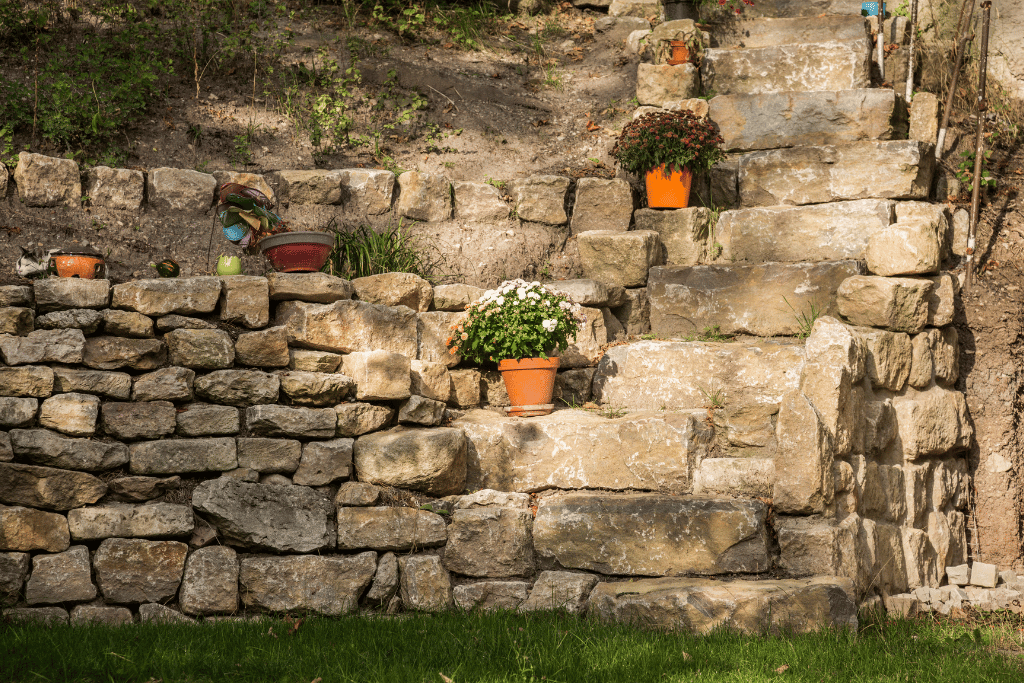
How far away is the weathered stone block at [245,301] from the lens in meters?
4.63

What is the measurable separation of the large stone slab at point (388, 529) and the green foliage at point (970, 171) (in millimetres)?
4333

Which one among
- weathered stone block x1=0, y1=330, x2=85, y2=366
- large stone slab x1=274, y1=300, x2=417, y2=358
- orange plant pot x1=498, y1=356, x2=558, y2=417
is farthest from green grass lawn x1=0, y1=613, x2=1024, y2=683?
large stone slab x1=274, y1=300, x2=417, y2=358

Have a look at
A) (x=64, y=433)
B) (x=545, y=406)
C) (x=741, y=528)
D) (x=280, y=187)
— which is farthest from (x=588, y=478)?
(x=280, y=187)

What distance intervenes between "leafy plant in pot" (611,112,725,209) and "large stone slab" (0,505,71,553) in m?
4.14

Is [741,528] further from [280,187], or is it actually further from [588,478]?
[280,187]

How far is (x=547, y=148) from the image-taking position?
22.8ft

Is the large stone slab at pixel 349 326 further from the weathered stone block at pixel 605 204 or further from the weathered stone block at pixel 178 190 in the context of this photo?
the weathered stone block at pixel 605 204

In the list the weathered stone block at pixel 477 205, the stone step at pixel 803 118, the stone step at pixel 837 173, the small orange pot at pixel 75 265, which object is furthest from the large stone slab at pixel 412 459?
the stone step at pixel 803 118

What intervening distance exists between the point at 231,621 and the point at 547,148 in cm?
435

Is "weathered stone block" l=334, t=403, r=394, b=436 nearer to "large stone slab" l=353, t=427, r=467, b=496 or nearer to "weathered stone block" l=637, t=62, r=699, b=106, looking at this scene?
"large stone slab" l=353, t=427, r=467, b=496

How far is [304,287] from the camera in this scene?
15.6ft

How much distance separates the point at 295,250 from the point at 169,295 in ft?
2.33

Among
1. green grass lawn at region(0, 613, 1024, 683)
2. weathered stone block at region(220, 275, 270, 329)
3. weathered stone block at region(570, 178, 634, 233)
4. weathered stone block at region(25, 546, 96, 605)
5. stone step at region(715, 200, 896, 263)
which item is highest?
weathered stone block at region(570, 178, 634, 233)

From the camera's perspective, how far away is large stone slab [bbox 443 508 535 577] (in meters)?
4.38
